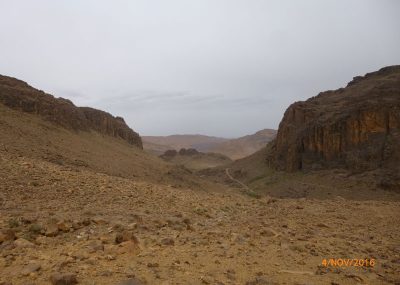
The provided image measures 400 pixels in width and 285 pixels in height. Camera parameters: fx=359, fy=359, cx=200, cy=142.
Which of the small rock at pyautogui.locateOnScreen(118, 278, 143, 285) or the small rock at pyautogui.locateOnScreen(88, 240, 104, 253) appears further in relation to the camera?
the small rock at pyautogui.locateOnScreen(88, 240, 104, 253)

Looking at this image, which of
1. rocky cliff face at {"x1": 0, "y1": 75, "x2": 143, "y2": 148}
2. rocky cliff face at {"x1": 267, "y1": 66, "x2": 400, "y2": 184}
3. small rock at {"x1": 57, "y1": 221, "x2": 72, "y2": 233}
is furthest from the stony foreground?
rocky cliff face at {"x1": 267, "y1": 66, "x2": 400, "y2": 184}

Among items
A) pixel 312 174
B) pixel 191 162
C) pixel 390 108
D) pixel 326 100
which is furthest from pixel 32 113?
pixel 191 162

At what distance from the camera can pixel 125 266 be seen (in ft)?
14.2

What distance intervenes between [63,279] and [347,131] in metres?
27.8

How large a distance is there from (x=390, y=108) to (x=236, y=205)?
21207 millimetres

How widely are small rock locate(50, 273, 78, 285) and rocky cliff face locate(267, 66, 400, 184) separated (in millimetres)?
24335

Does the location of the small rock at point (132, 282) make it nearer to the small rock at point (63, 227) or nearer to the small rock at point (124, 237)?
Answer: the small rock at point (124, 237)

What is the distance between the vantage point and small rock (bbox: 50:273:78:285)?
3.74 meters

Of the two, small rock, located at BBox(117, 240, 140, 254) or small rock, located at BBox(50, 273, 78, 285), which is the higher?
small rock, located at BBox(117, 240, 140, 254)

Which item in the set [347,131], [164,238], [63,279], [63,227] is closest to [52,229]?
[63,227]

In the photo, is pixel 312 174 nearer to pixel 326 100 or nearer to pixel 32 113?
pixel 326 100

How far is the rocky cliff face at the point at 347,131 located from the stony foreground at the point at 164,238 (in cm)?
1762

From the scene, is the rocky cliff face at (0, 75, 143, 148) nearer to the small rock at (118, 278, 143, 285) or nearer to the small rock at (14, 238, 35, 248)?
the small rock at (14, 238, 35, 248)

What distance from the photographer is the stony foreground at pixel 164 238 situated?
428 cm
